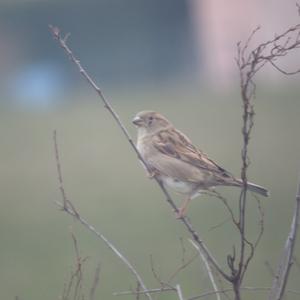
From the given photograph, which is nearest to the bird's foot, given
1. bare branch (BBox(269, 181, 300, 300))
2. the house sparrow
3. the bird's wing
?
the house sparrow

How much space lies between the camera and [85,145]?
20609 mm

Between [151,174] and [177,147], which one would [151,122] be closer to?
[177,147]

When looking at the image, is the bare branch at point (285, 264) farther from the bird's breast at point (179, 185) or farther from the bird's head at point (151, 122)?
the bird's head at point (151, 122)

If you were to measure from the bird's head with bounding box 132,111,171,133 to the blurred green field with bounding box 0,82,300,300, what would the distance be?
1.32m

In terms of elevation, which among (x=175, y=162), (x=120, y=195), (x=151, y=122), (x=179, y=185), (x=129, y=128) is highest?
(x=129, y=128)

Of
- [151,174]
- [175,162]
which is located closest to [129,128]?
[175,162]

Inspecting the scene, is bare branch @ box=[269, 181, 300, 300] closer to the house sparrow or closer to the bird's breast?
the house sparrow

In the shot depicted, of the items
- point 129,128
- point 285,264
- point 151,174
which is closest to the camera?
point 285,264

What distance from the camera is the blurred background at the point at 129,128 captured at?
34.9 feet

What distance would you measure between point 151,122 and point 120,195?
9.46 m

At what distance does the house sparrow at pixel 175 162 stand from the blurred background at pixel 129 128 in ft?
1.72

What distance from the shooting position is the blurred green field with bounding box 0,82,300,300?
9867 mm

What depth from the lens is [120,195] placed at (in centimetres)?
1537

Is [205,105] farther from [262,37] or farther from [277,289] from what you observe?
[277,289]
